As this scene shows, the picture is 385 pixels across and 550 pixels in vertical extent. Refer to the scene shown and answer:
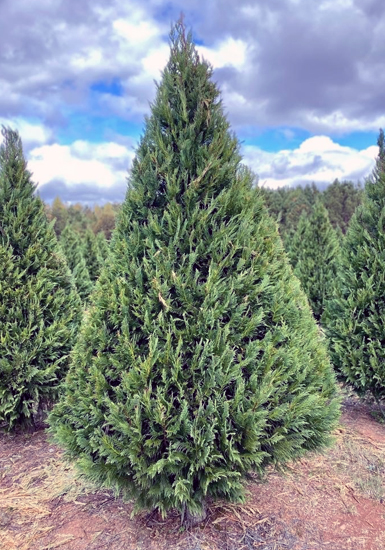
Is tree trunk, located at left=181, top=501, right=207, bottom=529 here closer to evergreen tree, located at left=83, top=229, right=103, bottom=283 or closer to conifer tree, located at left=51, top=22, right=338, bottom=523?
conifer tree, located at left=51, top=22, right=338, bottom=523

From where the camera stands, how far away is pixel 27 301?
4766 mm

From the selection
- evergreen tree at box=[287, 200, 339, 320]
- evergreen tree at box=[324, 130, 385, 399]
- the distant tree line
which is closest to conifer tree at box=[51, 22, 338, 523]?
the distant tree line

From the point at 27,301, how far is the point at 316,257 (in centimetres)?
823

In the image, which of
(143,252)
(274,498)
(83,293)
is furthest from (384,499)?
(83,293)

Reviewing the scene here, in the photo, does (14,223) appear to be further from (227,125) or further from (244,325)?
(244,325)

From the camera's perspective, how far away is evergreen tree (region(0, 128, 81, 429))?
468cm

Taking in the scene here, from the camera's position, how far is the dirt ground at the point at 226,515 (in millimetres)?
2988

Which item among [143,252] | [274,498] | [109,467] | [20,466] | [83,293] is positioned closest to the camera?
[109,467]

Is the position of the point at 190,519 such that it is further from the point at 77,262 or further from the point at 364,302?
the point at 77,262

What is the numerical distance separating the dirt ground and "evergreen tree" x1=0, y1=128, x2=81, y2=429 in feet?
2.73

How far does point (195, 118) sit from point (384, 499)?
3753 mm

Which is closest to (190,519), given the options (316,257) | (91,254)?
(316,257)

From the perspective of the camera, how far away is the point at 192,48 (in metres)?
3.08

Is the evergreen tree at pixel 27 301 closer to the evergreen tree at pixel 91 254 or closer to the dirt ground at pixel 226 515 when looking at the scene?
the dirt ground at pixel 226 515
